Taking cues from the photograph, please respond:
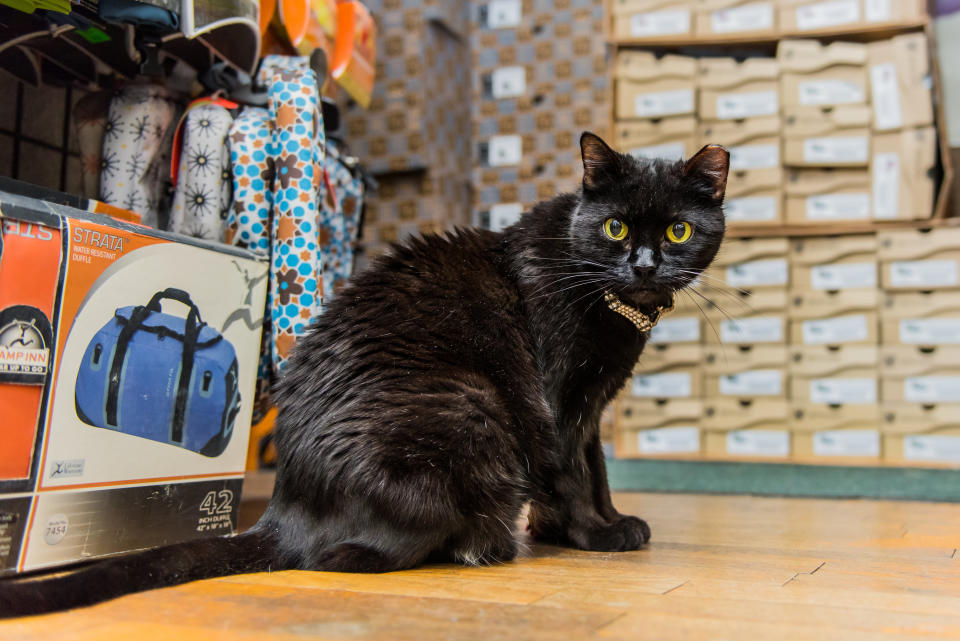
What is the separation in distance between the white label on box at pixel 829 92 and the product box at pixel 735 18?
0.26 meters

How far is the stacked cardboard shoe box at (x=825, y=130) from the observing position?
9.40ft

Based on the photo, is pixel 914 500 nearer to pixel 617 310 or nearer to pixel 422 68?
pixel 617 310

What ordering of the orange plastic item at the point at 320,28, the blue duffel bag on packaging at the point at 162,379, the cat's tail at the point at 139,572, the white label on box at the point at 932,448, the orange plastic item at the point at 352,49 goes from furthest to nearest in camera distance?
the white label on box at the point at 932,448 < the orange plastic item at the point at 352,49 < the orange plastic item at the point at 320,28 < the blue duffel bag on packaging at the point at 162,379 < the cat's tail at the point at 139,572

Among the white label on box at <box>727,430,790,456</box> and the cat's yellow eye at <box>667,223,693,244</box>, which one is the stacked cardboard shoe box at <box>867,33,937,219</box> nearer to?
the white label on box at <box>727,430,790,456</box>

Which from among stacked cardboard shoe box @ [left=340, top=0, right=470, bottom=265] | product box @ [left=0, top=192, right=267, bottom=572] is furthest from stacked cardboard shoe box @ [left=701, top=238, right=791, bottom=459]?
product box @ [left=0, top=192, right=267, bottom=572]

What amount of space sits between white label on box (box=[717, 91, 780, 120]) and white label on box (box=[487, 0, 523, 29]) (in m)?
0.87

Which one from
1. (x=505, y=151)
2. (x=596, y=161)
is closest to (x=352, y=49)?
(x=505, y=151)

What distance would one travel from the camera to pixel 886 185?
2.83m

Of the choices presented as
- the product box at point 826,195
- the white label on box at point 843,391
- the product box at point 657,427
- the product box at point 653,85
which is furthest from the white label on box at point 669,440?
the product box at point 653,85

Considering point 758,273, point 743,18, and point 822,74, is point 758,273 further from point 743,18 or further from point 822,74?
point 743,18

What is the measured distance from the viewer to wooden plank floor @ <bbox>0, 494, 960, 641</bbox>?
908 millimetres

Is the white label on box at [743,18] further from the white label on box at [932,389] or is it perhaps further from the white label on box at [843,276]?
the white label on box at [932,389]

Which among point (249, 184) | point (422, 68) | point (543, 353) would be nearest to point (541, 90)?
point (422, 68)

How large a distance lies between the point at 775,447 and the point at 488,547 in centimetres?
194
